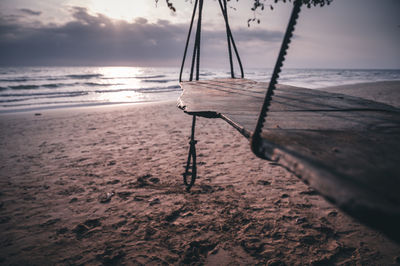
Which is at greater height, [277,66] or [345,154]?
[277,66]

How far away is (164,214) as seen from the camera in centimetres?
308

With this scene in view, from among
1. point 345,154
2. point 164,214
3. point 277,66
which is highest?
point 277,66

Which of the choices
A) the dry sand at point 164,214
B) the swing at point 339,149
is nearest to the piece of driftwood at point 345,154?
the swing at point 339,149

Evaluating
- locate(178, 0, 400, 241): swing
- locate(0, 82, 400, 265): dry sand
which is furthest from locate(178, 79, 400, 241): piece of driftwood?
locate(0, 82, 400, 265): dry sand

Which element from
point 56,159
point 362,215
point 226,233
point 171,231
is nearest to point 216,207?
point 226,233

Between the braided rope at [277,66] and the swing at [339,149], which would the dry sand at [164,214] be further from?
the braided rope at [277,66]

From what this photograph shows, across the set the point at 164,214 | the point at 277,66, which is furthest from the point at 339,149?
the point at 164,214

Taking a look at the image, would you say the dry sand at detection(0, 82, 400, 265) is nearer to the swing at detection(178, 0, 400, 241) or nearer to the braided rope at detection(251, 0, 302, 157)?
the swing at detection(178, 0, 400, 241)

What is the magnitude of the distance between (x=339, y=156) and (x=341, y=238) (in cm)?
250

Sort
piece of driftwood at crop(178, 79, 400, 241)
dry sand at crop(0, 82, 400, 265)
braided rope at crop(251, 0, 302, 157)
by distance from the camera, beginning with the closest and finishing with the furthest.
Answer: piece of driftwood at crop(178, 79, 400, 241) → braided rope at crop(251, 0, 302, 157) → dry sand at crop(0, 82, 400, 265)

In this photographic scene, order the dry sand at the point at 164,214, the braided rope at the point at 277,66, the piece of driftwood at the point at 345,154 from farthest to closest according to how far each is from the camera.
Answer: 1. the dry sand at the point at 164,214
2. the braided rope at the point at 277,66
3. the piece of driftwood at the point at 345,154

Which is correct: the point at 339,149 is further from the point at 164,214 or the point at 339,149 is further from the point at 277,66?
the point at 164,214

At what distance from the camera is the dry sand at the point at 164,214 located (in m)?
2.39

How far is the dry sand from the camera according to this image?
2.39 m
